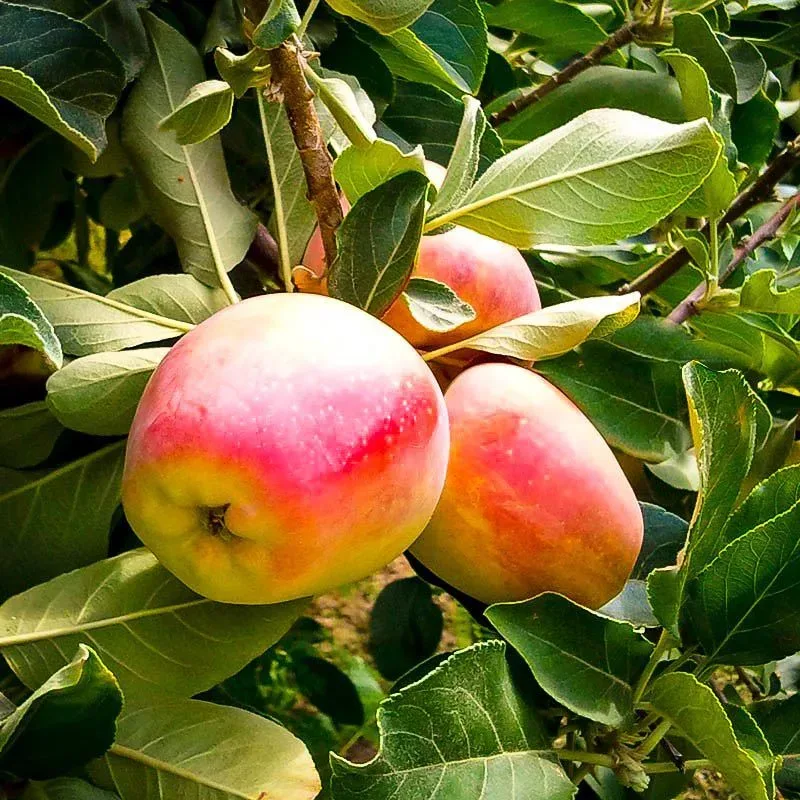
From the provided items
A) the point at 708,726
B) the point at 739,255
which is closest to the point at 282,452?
the point at 708,726

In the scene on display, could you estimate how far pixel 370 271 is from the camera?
45 cm

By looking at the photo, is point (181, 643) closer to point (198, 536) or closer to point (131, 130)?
point (198, 536)

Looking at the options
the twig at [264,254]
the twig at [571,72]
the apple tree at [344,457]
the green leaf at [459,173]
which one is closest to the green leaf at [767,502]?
the apple tree at [344,457]

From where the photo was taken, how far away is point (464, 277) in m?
0.50

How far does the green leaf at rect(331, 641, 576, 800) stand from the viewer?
0.39m

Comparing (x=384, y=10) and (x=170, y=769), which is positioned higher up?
(x=384, y=10)

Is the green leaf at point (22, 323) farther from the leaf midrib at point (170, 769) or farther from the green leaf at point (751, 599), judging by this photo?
the green leaf at point (751, 599)

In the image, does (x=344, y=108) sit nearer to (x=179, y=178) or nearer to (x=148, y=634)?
(x=179, y=178)

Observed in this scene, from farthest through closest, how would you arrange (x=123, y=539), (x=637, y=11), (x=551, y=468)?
(x=637, y=11), (x=123, y=539), (x=551, y=468)

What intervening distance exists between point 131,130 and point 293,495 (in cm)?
28

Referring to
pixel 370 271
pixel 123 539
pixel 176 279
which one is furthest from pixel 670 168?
pixel 123 539

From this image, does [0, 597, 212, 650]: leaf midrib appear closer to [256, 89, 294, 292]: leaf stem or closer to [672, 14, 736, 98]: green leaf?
[256, 89, 294, 292]: leaf stem

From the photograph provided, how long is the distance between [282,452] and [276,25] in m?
0.17

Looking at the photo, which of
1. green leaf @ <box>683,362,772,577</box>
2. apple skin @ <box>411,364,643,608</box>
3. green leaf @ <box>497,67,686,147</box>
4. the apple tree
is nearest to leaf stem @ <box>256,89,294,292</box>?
the apple tree
